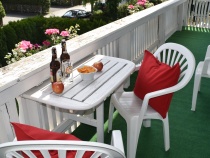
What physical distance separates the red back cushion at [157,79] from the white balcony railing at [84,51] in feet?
1.77

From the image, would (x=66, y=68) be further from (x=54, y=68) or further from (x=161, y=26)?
(x=161, y=26)

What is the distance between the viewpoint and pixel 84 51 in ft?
7.86

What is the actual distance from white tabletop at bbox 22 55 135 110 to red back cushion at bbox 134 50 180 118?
14cm

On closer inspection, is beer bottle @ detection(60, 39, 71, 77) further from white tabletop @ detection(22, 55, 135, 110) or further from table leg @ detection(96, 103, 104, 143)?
table leg @ detection(96, 103, 104, 143)

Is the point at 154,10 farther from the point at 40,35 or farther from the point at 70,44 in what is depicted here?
the point at 40,35

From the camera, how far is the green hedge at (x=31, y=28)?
5.99 metres

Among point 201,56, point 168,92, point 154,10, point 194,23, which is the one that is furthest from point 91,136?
point 194,23

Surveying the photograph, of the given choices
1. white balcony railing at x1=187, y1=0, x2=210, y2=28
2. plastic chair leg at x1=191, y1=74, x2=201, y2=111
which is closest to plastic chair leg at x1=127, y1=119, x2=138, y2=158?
plastic chair leg at x1=191, y1=74, x2=201, y2=111

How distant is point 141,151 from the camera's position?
2422mm

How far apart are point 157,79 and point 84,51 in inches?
26.5

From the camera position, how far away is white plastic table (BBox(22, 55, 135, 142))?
1722 mm

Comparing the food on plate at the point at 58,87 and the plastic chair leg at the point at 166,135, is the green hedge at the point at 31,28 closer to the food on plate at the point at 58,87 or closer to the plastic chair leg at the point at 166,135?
the plastic chair leg at the point at 166,135

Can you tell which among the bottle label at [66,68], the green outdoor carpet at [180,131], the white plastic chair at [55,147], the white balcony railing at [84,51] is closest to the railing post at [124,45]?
the white balcony railing at [84,51]

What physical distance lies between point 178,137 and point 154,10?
6.80ft
